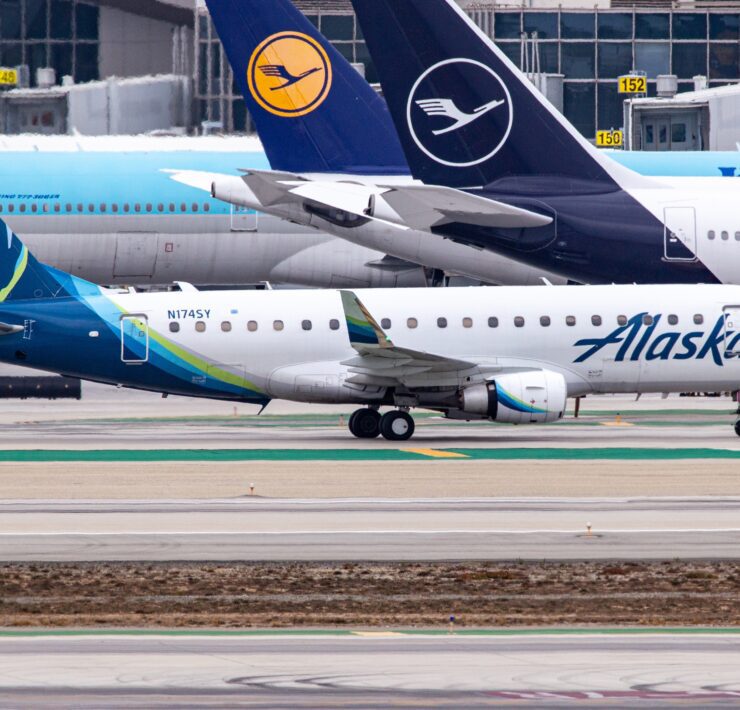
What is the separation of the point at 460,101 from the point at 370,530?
55.6 ft

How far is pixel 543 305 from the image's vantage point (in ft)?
122

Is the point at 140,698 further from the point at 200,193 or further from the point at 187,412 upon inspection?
the point at 200,193

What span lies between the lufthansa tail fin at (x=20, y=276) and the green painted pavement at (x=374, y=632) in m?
20.6

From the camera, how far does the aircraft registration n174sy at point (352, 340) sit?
Result: 119 feet

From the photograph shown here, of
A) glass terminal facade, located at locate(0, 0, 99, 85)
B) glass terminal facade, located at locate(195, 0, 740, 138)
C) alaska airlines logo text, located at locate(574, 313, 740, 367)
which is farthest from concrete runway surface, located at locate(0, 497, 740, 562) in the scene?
glass terminal facade, located at locate(0, 0, 99, 85)

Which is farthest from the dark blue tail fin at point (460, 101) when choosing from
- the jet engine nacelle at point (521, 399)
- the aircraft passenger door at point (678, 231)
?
the jet engine nacelle at point (521, 399)

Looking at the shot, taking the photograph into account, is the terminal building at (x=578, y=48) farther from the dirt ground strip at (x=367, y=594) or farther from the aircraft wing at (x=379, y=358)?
the dirt ground strip at (x=367, y=594)

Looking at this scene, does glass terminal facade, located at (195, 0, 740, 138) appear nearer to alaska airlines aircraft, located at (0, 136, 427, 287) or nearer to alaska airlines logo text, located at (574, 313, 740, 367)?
alaska airlines aircraft, located at (0, 136, 427, 287)

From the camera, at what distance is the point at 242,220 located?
161 feet

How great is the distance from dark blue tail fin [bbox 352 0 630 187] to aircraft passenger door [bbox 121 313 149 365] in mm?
7468

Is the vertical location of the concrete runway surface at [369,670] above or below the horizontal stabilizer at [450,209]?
below

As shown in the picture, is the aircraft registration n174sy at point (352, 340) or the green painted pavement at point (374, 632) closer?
the green painted pavement at point (374, 632)

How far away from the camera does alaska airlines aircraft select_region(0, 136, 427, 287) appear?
48.9 m

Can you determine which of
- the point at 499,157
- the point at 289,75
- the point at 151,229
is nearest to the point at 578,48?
the point at 151,229
